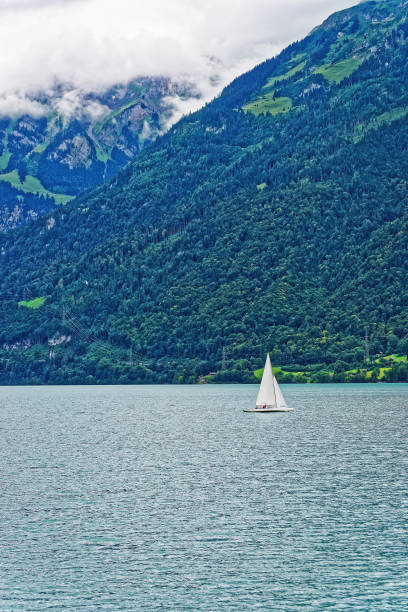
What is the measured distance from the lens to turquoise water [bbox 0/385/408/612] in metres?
51.0

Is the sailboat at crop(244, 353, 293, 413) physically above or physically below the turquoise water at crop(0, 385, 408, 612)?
above

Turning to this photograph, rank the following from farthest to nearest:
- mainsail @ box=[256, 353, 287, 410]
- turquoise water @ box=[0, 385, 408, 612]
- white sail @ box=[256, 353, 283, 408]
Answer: white sail @ box=[256, 353, 283, 408], mainsail @ box=[256, 353, 287, 410], turquoise water @ box=[0, 385, 408, 612]

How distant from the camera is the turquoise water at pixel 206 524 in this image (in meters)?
51.0

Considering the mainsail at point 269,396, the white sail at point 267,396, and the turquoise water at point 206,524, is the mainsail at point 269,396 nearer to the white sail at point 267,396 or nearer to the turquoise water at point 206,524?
the white sail at point 267,396

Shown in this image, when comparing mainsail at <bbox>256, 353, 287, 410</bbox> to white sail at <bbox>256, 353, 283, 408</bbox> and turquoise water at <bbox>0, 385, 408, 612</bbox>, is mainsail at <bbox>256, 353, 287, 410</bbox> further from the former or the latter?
turquoise water at <bbox>0, 385, 408, 612</bbox>

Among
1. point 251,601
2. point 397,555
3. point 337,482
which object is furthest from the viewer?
point 337,482

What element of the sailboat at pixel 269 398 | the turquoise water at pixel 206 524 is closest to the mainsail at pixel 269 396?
the sailboat at pixel 269 398

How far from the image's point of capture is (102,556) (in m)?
58.8

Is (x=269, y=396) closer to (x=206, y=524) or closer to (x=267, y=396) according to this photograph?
(x=267, y=396)

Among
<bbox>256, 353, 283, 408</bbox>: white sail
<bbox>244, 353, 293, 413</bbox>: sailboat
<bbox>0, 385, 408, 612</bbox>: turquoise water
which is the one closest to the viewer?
<bbox>0, 385, 408, 612</bbox>: turquoise water

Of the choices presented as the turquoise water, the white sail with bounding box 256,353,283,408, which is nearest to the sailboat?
the white sail with bounding box 256,353,283,408

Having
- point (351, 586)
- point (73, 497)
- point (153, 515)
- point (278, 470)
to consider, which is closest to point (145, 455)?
point (278, 470)

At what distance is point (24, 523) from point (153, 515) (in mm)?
10555

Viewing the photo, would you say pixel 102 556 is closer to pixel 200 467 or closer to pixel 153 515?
pixel 153 515
